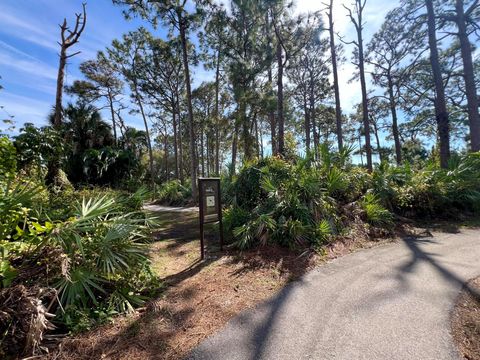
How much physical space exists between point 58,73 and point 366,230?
34.3ft

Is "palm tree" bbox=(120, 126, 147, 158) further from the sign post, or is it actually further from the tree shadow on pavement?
the tree shadow on pavement

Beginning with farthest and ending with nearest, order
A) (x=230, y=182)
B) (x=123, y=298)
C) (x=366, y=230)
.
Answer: (x=230, y=182)
(x=366, y=230)
(x=123, y=298)

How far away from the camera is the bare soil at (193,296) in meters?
2.15

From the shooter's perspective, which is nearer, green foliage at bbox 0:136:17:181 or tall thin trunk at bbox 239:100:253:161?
green foliage at bbox 0:136:17:181

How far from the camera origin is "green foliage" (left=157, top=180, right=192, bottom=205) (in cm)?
1566

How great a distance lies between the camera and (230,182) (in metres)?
6.78

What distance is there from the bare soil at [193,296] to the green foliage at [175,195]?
1039 cm

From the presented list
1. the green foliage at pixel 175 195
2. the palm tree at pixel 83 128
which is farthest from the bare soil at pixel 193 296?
the palm tree at pixel 83 128

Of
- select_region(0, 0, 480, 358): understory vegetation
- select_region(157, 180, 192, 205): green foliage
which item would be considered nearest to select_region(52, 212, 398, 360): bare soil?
select_region(0, 0, 480, 358): understory vegetation

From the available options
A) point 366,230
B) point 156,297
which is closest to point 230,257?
point 156,297

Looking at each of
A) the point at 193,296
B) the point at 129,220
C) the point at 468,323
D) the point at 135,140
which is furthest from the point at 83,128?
the point at 468,323

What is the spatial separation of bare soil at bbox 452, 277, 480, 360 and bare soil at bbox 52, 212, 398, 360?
1768mm

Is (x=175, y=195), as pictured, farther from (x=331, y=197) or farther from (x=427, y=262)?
(x=427, y=262)

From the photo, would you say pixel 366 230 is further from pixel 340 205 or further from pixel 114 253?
pixel 114 253
